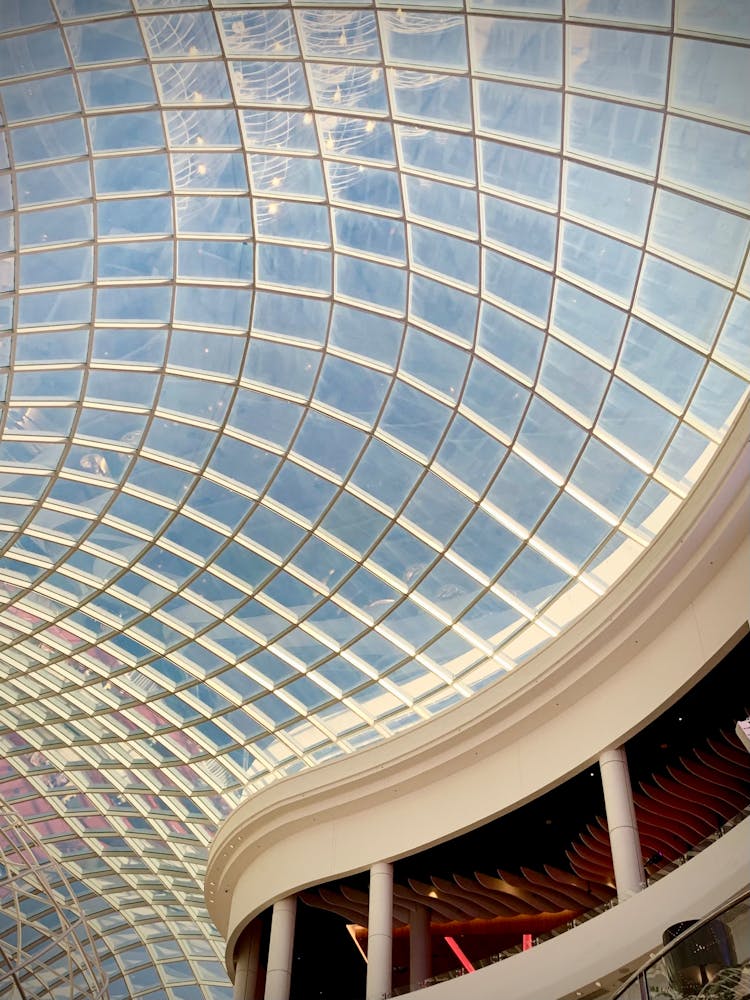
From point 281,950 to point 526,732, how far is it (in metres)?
12.0

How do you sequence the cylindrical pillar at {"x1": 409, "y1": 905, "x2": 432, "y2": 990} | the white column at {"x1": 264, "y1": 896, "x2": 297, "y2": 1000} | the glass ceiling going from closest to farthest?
the glass ceiling, the white column at {"x1": 264, "y1": 896, "x2": 297, "y2": 1000}, the cylindrical pillar at {"x1": 409, "y1": 905, "x2": 432, "y2": 990}

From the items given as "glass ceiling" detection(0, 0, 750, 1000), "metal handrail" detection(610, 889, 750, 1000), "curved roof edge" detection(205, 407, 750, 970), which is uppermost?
"glass ceiling" detection(0, 0, 750, 1000)

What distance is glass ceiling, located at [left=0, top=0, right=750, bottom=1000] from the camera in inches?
930

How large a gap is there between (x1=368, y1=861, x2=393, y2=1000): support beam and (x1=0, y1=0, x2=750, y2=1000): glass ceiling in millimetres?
5784

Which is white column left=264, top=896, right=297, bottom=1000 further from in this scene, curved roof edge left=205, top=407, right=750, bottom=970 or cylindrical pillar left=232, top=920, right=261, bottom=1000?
cylindrical pillar left=232, top=920, right=261, bottom=1000

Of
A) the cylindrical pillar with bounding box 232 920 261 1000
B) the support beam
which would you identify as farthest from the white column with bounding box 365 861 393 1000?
the cylindrical pillar with bounding box 232 920 261 1000

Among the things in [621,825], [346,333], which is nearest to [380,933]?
[621,825]

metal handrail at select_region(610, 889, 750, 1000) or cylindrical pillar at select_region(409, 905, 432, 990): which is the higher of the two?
cylindrical pillar at select_region(409, 905, 432, 990)

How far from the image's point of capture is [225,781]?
141ft

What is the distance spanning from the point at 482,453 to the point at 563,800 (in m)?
11.6

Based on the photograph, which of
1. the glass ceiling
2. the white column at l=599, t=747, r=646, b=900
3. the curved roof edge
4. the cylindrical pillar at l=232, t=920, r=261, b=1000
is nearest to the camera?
the glass ceiling

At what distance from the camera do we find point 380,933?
103ft

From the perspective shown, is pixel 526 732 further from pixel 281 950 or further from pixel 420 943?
pixel 281 950

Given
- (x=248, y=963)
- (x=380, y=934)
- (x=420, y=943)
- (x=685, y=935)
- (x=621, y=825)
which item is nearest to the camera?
(x=685, y=935)
